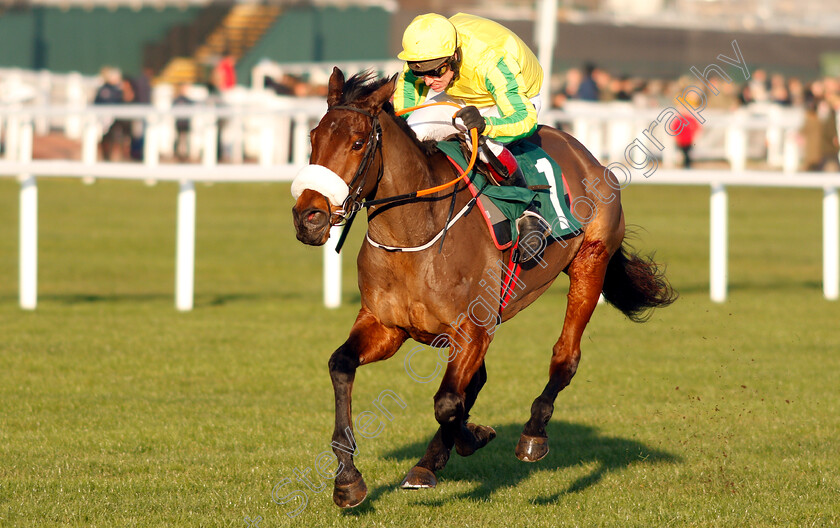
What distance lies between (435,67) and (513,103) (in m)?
0.40

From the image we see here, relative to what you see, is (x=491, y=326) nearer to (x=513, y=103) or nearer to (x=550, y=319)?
(x=513, y=103)

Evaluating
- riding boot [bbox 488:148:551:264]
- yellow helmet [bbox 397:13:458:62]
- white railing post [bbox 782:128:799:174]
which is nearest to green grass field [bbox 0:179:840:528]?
riding boot [bbox 488:148:551:264]

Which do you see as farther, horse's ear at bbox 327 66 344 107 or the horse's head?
horse's ear at bbox 327 66 344 107

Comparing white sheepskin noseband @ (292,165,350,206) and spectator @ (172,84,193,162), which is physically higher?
spectator @ (172,84,193,162)

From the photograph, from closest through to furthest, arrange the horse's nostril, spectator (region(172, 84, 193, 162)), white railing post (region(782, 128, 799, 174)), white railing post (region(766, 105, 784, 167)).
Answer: the horse's nostril
white railing post (region(782, 128, 799, 174))
spectator (region(172, 84, 193, 162))
white railing post (region(766, 105, 784, 167))

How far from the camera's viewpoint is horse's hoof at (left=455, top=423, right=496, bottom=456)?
4855 millimetres

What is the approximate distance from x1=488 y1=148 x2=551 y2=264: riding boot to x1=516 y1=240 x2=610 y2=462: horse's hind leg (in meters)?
0.54

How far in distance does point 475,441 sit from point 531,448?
0.25 metres

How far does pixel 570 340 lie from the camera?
5.53 meters

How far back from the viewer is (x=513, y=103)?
16.4ft

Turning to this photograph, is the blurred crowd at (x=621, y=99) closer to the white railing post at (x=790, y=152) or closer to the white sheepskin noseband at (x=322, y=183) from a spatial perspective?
the white railing post at (x=790, y=152)

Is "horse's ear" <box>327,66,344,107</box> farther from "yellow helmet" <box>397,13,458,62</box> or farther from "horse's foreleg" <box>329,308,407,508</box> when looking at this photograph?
"horse's foreleg" <box>329,308,407,508</box>

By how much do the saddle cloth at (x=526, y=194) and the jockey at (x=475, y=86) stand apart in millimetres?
72

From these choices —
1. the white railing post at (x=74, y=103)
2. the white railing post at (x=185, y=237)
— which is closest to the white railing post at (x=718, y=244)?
the white railing post at (x=185, y=237)
